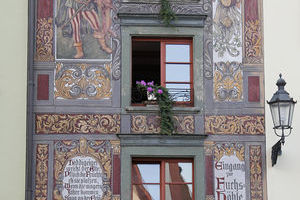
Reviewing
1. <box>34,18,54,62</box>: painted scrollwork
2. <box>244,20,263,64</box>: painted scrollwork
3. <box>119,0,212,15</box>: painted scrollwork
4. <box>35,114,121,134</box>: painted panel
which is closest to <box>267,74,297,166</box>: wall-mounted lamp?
<box>244,20,263,64</box>: painted scrollwork

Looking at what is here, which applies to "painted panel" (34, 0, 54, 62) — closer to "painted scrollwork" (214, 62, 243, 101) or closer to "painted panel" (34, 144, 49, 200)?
"painted panel" (34, 144, 49, 200)

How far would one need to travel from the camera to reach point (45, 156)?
12445 millimetres

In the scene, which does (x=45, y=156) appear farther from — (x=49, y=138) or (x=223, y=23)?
(x=223, y=23)

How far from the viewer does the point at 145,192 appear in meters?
12.6

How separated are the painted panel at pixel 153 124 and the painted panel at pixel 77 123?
0.28m

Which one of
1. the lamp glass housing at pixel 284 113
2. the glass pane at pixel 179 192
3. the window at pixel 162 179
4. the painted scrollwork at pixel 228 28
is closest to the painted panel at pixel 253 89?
the painted scrollwork at pixel 228 28

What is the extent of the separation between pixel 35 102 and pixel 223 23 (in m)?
3.46

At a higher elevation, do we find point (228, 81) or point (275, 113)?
point (228, 81)

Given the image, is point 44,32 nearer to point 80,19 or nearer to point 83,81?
point 80,19

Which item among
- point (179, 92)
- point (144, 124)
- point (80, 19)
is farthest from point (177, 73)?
point (80, 19)

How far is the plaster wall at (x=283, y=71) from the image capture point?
1250 centimetres

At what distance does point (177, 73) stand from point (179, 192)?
6.61ft

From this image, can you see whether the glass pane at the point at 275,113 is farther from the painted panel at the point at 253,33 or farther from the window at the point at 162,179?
the window at the point at 162,179

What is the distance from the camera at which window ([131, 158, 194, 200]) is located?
12570mm
